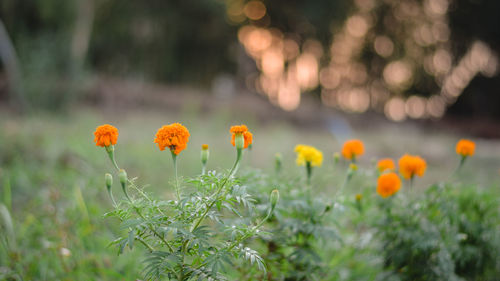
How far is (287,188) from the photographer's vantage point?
1479 mm

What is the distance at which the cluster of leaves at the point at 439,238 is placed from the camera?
1.51 meters

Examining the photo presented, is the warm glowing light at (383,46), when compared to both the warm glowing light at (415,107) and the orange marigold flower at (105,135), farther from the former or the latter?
the orange marigold flower at (105,135)

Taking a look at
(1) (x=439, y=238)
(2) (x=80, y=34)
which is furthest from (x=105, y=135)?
(2) (x=80, y=34)

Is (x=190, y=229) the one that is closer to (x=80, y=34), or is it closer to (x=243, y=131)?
(x=243, y=131)

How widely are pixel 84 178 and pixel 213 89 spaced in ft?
35.5

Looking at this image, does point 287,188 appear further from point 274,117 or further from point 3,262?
point 274,117

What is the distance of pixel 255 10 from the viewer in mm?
13766

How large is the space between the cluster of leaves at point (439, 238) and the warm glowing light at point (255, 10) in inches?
515

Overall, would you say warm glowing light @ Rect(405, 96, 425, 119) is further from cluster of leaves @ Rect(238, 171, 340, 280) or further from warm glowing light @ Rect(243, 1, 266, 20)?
cluster of leaves @ Rect(238, 171, 340, 280)

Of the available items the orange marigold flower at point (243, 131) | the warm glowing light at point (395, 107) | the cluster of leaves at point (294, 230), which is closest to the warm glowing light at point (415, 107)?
the warm glowing light at point (395, 107)

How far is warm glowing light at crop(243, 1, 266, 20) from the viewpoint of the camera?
13.6m

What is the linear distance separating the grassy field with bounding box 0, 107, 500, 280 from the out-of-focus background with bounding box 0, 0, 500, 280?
2cm

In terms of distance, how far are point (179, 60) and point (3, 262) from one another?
11.4 metres

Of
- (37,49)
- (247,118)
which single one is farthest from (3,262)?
(247,118)
